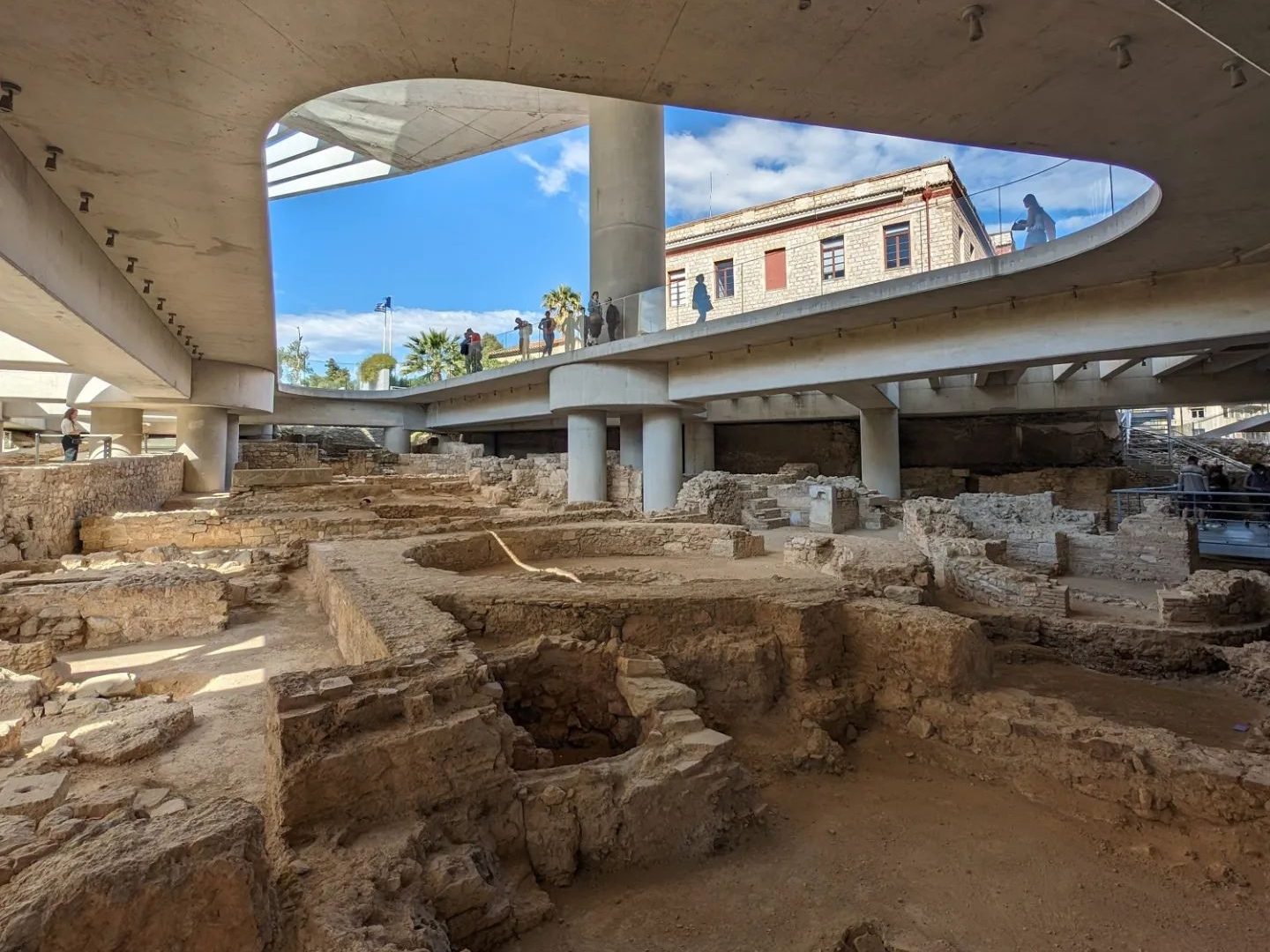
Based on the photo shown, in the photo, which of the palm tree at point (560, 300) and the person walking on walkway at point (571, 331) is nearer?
the person walking on walkway at point (571, 331)

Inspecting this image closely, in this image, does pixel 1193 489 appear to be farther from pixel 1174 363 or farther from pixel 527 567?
pixel 527 567

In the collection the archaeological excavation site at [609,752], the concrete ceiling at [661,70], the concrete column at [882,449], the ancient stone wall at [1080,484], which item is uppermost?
the concrete ceiling at [661,70]

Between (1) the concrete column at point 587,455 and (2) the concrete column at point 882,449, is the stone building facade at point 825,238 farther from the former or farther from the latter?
(1) the concrete column at point 587,455

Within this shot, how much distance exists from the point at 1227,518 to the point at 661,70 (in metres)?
16.0

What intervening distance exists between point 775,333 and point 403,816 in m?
11.7

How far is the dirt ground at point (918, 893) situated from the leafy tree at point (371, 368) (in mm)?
27808

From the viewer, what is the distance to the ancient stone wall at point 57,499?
341 inches

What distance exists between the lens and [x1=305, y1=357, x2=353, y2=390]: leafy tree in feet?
94.6

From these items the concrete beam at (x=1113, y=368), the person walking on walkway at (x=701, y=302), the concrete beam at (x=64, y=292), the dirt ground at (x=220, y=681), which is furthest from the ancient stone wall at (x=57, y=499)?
the concrete beam at (x=1113, y=368)

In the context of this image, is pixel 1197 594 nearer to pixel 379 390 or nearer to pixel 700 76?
pixel 700 76

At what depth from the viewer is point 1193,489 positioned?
13.4 metres

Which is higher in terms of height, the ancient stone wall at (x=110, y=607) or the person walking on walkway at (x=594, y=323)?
the person walking on walkway at (x=594, y=323)

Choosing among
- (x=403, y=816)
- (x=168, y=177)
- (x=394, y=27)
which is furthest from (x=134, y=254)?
(x=403, y=816)

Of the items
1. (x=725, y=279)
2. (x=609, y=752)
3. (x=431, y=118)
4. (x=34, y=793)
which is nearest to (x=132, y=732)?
(x=34, y=793)
